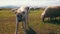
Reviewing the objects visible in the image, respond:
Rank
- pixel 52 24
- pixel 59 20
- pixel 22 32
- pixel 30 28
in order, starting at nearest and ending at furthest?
pixel 22 32
pixel 30 28
pixel 52 24
pixel 59 20

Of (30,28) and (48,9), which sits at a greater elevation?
(48,9)

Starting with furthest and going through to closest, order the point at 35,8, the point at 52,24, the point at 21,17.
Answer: the point at 35,8, the point at 52,24, the point at 21,17

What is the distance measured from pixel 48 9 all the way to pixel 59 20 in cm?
94

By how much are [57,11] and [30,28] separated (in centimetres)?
Result: 250

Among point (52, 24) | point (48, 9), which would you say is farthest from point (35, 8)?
point (52, 24)

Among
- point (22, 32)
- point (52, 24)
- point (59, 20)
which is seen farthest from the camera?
point (59, 20)

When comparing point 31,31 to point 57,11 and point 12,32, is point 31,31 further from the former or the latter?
point 57,11

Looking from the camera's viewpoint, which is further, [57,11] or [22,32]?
[57,11]

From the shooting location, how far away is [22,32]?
8.07 meters

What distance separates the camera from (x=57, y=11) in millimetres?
10484

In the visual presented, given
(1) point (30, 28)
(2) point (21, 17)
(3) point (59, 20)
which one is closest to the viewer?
(2) point (21, 17)

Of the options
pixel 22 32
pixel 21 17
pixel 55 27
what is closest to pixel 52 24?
pixel 55 27

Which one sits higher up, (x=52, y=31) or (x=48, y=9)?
(x=48, y=9)

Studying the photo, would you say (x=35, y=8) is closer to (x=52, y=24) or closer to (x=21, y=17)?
(x=52, y=24)
